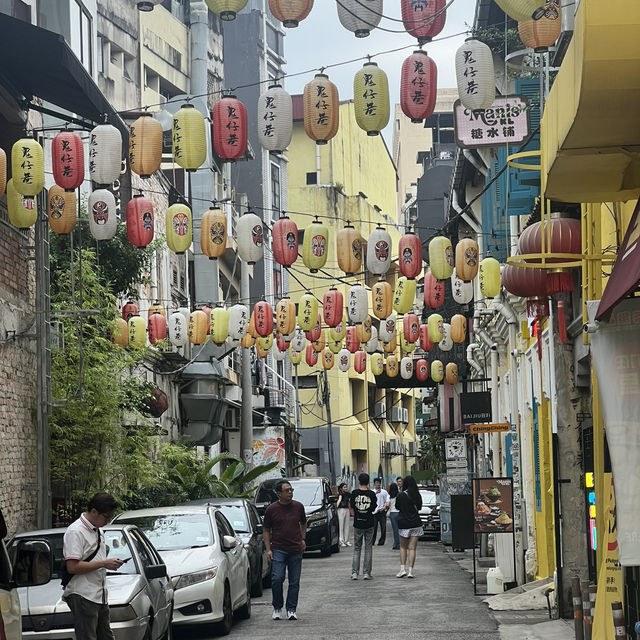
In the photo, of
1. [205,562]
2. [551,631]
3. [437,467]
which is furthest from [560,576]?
[437,467]

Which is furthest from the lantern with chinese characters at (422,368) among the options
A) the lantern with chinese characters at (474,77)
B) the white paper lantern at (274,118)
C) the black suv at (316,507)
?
the lantern with chinese characters at (474,77)

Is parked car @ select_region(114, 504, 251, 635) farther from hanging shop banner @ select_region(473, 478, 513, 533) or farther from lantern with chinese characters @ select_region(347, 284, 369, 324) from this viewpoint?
lantern with chinese characters @ select_region(347, 284, 369, 324)

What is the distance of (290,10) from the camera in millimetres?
13969

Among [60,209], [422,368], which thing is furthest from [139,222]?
[422,368]

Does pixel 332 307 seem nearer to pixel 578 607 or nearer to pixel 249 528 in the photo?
pixel 249 528

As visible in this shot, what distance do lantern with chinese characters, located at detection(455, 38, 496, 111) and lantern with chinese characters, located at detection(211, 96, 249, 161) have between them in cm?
380

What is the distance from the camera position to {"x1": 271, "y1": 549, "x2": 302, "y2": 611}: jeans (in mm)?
17797

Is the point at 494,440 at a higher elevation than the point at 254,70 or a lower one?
lower

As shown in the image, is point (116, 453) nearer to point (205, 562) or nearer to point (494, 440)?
point (205, 562)

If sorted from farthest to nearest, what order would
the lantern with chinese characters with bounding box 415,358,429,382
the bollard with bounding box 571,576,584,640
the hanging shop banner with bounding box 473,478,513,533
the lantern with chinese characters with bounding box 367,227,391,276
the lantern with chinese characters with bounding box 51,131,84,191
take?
the lantern with chinese characters with bounding box 415,358,429,382, the lantern with chinese characters with bounding box 367,227,391,276, the hanging shop banner with bounding box 473,478,513,533, the lantern with chinese characters with bounding box 51,131,84,191, the bollard with bounding box 571,576,584,640

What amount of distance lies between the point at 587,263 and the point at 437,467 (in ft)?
132

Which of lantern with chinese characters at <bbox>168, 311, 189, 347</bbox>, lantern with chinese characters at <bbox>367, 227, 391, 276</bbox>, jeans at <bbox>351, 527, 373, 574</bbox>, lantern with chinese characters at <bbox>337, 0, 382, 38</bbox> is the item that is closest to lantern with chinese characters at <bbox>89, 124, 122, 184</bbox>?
lantern with chinese characters at <bbox>337, 0, 382, 38</bbox>

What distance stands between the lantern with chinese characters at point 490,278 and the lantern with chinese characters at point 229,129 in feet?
30.0

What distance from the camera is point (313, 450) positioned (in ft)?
240
